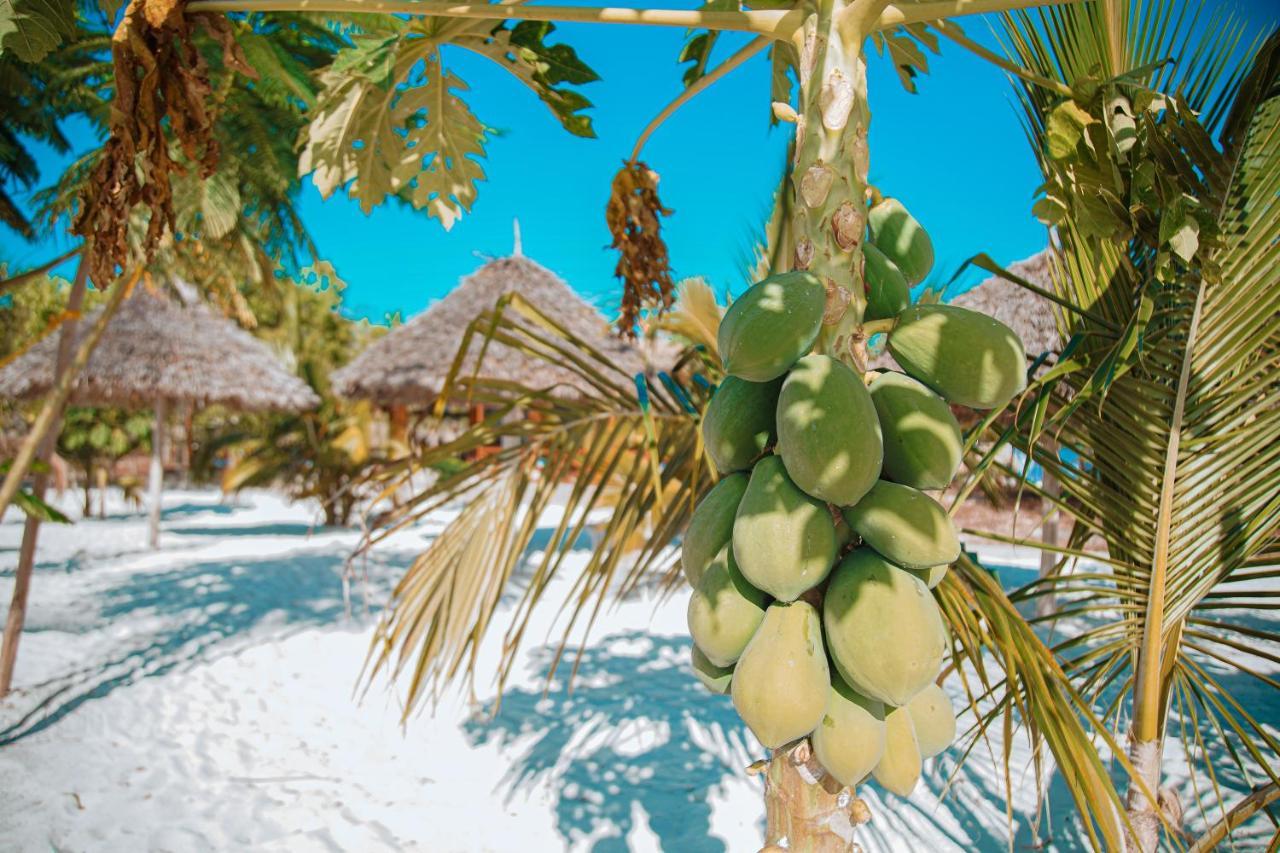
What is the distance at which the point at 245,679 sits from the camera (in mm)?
4617

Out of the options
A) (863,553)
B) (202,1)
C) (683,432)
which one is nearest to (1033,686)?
(863,553)

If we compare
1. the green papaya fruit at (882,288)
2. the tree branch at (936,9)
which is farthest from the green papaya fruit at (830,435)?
the tree branch at (936,9)

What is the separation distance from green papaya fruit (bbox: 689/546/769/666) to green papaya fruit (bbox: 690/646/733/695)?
5 centimetres

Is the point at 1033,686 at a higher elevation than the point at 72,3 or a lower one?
lower

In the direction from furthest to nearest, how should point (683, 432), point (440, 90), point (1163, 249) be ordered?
1. point (683, 432)
2. point (440, 90)
3. point (1163, 249)

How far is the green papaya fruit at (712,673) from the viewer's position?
92 cm

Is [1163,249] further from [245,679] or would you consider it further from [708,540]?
[245,679]

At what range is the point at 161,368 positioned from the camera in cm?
1034

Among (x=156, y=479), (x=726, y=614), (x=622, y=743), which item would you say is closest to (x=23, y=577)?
(x=622, y=743)

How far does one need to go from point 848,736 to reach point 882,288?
21.6 inches

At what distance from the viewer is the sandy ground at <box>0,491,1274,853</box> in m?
2.86

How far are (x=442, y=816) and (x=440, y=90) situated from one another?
8.67 feet

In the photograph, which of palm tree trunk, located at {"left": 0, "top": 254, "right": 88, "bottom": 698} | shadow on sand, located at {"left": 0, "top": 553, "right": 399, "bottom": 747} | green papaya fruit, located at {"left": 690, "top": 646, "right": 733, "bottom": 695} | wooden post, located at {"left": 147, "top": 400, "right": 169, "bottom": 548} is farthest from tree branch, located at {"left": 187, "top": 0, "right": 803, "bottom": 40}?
wooden post, located at {"left": 147, "top": 400, "right": 169, "bottom": 548}

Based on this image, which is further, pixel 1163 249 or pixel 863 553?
pixel 1163 249
